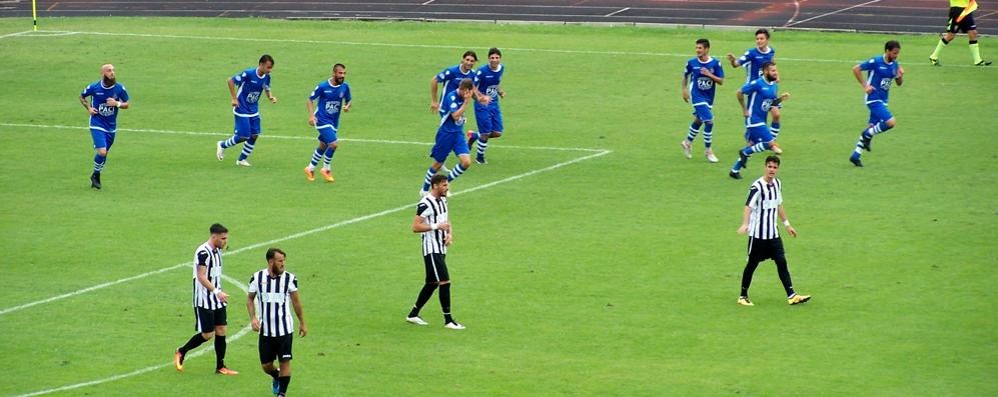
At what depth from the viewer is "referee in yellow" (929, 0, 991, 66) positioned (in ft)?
139

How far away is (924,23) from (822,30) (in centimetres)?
357

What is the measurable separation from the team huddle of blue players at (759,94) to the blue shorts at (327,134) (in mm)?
→ 7036

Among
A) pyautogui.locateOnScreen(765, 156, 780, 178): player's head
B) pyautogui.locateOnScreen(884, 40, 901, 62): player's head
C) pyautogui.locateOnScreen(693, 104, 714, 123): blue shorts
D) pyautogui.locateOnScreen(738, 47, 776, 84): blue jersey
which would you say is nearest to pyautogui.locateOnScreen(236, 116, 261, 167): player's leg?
pyautogui.locateOnScreen(693, 104, 714, 123): blue shorts

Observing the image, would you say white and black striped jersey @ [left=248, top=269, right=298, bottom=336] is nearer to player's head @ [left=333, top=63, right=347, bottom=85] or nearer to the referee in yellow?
player's head @ [left=333, top=63, right=347, bottom=85]

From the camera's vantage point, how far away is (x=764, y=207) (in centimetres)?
2169

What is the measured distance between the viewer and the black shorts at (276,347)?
18.0m

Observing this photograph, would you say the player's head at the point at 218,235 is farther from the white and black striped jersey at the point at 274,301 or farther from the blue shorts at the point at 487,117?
the blue shorts at the point at 487,117

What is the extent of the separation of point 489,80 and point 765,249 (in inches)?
457

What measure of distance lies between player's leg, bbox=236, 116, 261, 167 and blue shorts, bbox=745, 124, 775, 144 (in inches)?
393

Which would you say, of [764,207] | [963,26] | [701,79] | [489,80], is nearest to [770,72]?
[701,79]

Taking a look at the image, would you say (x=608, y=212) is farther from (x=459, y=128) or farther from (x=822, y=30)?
(x=822, y=30)

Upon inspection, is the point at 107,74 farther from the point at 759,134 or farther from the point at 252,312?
the point at 252,312

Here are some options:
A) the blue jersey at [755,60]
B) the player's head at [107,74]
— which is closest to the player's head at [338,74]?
the player's head at [107,74]

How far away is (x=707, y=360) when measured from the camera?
64.7 ft
